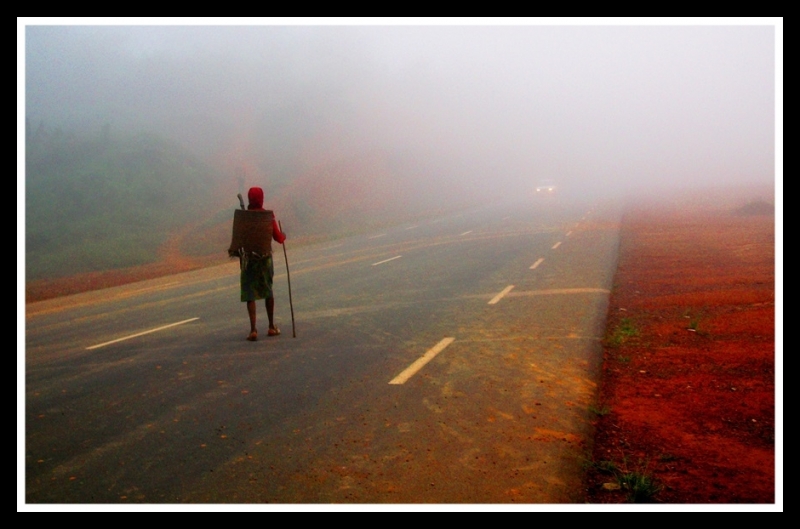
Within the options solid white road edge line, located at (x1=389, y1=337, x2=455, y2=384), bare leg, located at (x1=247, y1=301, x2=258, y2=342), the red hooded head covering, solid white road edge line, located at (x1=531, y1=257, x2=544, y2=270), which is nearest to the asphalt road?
solid white road edge line, located at (x1=389, y1=337, x2=455, y2=384)

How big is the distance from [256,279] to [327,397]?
2985 millimetres

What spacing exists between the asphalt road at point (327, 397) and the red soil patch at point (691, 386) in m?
0.31

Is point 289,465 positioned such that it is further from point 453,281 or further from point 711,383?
point 453,281

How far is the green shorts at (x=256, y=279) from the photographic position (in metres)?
8.81

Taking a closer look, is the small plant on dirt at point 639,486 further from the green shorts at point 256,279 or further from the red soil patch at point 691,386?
the green shorts at point 256,279

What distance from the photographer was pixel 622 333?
8914 millimetres

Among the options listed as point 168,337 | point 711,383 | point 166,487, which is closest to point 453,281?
point 168,337

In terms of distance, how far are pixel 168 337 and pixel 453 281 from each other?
6268 millimetres

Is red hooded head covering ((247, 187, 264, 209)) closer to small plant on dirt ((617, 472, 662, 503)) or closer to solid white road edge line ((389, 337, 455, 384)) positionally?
solid white road edge line ((389, 337, 455, 384))

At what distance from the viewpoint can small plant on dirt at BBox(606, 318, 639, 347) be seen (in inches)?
333

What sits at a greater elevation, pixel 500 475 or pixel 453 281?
pixel 453 281

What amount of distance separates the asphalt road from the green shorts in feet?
2.18

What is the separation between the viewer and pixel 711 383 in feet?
21.8

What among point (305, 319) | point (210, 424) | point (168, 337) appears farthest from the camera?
point (305, 319)
